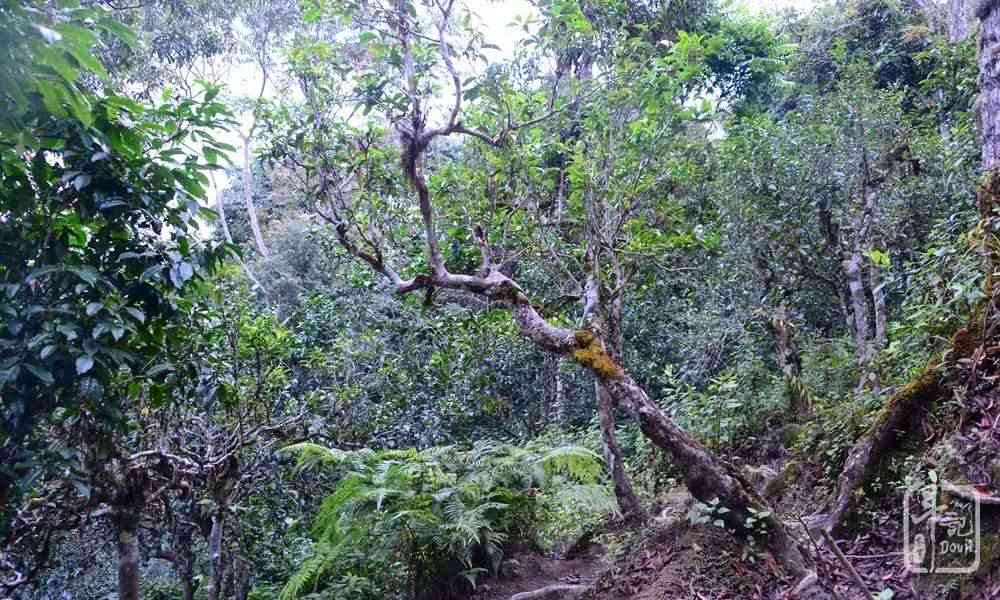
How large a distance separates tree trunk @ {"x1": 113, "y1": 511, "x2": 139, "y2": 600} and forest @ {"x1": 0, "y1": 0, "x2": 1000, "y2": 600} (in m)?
0.05

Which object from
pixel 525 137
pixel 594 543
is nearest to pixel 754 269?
pixel 525 137

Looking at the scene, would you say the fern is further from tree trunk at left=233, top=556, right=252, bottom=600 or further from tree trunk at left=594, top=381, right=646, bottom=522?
tree trunk at left=233, top=556, right=252, bottom=600

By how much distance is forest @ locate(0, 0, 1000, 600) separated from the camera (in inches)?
114

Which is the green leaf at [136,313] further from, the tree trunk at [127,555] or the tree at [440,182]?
the tree at [440,182]

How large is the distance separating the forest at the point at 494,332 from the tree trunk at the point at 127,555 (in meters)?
0.05

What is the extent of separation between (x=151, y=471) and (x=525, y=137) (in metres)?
3.90

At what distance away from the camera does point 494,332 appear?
28.3ft

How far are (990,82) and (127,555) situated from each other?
579 centimetres

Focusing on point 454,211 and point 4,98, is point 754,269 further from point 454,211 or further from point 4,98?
point 4,98

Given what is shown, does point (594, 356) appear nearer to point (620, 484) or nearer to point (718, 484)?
point (718, 484)

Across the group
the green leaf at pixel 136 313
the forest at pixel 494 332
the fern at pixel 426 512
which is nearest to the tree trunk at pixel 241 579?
the forest at pixel 494 332

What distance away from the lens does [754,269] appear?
26.1 feet

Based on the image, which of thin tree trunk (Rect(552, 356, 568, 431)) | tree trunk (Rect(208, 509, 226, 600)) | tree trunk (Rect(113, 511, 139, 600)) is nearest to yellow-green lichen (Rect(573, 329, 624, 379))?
tree trunk (Rect(208, 509, 226, 600))

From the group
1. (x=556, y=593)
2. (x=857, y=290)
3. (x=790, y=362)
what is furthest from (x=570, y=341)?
(x=857, y=290)
